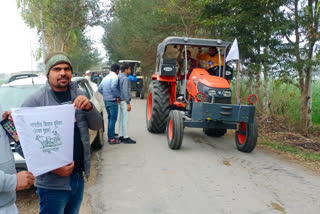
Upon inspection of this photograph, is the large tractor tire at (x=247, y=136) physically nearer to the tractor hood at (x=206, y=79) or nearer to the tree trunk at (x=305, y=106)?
the tractor hood at (x=206, y=79)

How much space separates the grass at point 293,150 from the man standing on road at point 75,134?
16.4ft

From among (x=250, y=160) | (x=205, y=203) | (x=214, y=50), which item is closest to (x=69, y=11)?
(x=214, y=50)

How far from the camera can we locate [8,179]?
156 centimetres

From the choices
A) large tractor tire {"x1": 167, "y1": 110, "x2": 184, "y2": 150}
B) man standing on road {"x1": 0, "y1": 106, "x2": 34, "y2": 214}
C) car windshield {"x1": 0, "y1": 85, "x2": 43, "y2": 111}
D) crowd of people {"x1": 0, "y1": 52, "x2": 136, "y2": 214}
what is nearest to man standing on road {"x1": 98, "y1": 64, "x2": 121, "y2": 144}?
large tractor tire {"x1": 167, "y1": 110, "x2": 184, "y2": 150}

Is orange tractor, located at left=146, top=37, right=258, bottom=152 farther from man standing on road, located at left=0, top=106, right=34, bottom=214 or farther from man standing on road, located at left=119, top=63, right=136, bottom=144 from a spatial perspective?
man standing on road, located at left=0, top=106, right=34, bottom=214

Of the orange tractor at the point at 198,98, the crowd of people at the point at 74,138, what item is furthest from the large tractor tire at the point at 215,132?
the crowd of people at the point at 74,138

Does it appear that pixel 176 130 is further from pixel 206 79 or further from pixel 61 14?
pixel 61 14

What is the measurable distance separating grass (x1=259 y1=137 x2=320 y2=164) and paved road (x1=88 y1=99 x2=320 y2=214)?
1.85 feet

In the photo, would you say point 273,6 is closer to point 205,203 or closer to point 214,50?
point 214,50

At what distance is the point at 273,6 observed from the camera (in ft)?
24.2

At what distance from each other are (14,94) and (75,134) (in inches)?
122

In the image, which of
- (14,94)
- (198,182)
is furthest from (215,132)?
(14,94)

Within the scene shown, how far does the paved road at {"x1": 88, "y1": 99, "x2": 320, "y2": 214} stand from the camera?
143 inches

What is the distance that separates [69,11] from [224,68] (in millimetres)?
9785
